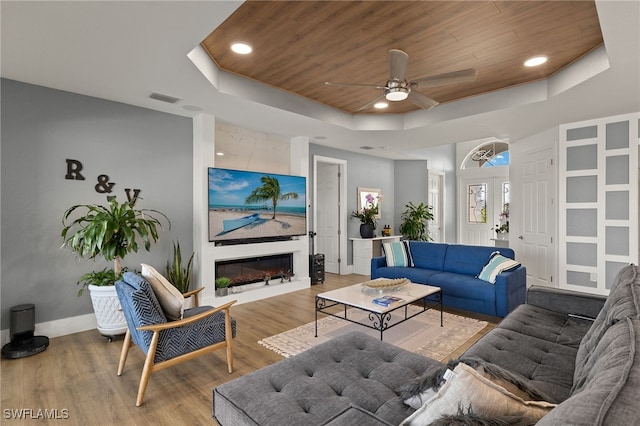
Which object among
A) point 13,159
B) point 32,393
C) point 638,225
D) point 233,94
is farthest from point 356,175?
point 32,393

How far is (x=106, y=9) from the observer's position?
211cm

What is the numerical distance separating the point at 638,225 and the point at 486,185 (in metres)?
4.37

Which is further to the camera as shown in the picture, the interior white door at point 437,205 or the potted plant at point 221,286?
the interior white door at point 437,205

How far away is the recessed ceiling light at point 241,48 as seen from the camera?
2930mm

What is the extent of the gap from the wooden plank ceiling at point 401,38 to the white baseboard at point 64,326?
3168mm

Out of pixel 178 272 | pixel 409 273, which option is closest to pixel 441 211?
pixel 409 273

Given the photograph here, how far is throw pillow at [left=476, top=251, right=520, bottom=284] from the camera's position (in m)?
3.87

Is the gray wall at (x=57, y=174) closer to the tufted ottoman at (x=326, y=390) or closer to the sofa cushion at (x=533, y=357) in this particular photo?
the tufted ottoman at (x=326, y=390)

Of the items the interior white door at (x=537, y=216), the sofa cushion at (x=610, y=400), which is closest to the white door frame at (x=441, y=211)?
the interior white door at (x=537, y=216)

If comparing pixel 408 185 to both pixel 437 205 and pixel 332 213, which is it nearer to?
pixel 437 205

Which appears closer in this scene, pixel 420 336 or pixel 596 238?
pixel 420 336

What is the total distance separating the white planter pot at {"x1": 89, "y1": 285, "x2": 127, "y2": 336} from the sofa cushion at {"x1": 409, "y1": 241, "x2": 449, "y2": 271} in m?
3.93

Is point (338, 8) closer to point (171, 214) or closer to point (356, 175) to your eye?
point (171, 214)

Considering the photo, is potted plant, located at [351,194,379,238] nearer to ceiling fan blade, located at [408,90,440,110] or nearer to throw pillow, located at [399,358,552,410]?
ceiling fan blade, located at [408,90,440,110]
